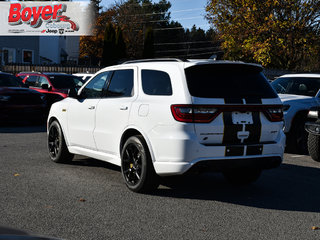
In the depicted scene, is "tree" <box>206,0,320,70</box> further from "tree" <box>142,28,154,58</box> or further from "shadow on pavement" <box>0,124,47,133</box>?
"tree" <box>142,28,154,58</box>

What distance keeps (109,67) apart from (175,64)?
5.73ft

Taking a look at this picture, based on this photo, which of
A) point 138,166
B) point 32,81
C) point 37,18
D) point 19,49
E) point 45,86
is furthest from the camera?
point 37,18

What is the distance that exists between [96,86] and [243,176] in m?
2.71

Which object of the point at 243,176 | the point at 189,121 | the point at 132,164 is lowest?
the point at 243,176

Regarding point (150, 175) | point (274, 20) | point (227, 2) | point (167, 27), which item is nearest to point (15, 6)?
point (227, 2)

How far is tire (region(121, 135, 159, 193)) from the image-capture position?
6.15 meters

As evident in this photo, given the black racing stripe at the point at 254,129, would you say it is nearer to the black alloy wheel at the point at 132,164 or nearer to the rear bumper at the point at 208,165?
the rear bumper at the point at 208,165

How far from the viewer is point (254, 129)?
6164 millimetres

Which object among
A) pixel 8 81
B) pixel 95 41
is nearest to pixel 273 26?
pixel 8 81

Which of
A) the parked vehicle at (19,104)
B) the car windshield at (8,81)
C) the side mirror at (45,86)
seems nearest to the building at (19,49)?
the side mirror at (45,86)

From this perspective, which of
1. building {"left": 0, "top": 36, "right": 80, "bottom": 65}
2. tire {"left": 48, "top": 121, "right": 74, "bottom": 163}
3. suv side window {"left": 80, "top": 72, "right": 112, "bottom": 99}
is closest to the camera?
suv side window {"left": 80, "top": 72, "right": 112, "bottom": 99}

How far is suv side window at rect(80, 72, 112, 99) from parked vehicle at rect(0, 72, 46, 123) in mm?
7531

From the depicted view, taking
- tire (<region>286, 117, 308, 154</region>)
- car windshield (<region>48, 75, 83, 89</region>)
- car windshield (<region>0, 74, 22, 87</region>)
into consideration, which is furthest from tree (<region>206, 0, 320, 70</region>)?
tire (<region>286, 117, 308, 154</region>)

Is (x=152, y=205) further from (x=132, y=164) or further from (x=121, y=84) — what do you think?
(x=121, y=84)
